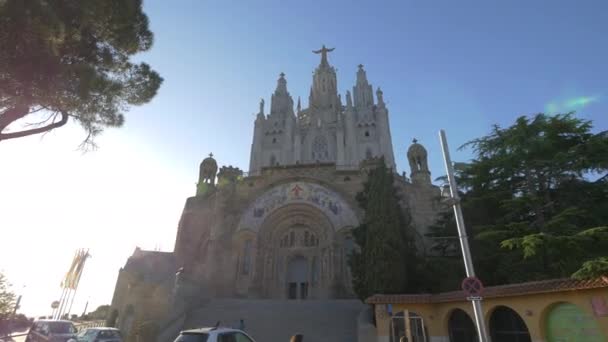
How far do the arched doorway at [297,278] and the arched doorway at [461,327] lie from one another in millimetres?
11189

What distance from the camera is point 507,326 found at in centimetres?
931

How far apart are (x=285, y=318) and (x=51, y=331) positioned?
335 inches

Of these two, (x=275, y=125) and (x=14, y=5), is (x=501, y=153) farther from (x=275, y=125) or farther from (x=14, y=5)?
(x=275, y=125)

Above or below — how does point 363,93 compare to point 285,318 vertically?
above

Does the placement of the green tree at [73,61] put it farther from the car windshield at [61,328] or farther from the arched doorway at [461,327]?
the arched doorway at [461,327]

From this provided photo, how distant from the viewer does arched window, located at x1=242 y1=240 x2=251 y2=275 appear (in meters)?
20.8

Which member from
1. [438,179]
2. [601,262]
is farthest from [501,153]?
[601,262]

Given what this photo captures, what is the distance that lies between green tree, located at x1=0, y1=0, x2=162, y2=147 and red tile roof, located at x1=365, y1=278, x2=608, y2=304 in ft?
36.6

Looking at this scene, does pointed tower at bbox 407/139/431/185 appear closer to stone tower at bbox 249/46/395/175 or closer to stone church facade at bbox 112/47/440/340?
stone church facade at bbox 112/47/440/340

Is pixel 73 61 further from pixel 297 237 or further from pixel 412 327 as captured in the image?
pixel 297 237

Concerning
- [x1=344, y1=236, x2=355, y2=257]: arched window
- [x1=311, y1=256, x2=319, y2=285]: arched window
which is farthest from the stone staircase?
[x1=344, y1=236, x2=355, y2=257]: arched window

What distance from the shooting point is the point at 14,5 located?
287 inches

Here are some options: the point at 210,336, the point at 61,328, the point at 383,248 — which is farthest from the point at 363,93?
the point at 210,336

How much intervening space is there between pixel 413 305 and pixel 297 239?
37.3 feet
